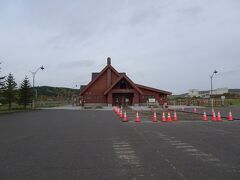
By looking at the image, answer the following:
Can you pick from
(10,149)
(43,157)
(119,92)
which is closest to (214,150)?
(43,157)

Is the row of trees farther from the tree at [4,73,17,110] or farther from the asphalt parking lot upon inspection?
the asphalt parking lot

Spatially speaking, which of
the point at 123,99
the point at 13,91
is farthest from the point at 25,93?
the point at 123,99

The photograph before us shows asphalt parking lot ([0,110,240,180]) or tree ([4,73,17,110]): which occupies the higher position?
tree ([4,73,17,110])

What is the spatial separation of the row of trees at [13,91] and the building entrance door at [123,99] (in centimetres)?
1821

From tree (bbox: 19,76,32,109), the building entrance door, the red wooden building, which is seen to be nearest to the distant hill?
the red wooden building

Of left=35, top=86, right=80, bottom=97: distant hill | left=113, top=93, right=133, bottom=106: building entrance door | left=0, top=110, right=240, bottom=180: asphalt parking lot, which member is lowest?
left=0, top=110, right=240, bottom=180: asphalt parking lot

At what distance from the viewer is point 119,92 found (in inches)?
2286

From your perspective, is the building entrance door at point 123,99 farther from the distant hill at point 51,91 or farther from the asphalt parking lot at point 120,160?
the distant hill at point 51,91

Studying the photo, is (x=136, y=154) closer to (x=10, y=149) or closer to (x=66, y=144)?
(x=66, y=144)

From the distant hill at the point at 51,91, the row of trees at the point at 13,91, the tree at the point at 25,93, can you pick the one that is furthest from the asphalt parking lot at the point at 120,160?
the distant hill at the point at 51,91

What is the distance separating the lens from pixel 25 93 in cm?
5038

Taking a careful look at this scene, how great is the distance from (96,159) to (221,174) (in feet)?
10.2

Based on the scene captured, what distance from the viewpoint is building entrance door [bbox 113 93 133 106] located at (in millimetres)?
61000

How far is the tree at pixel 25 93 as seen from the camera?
50031mm
